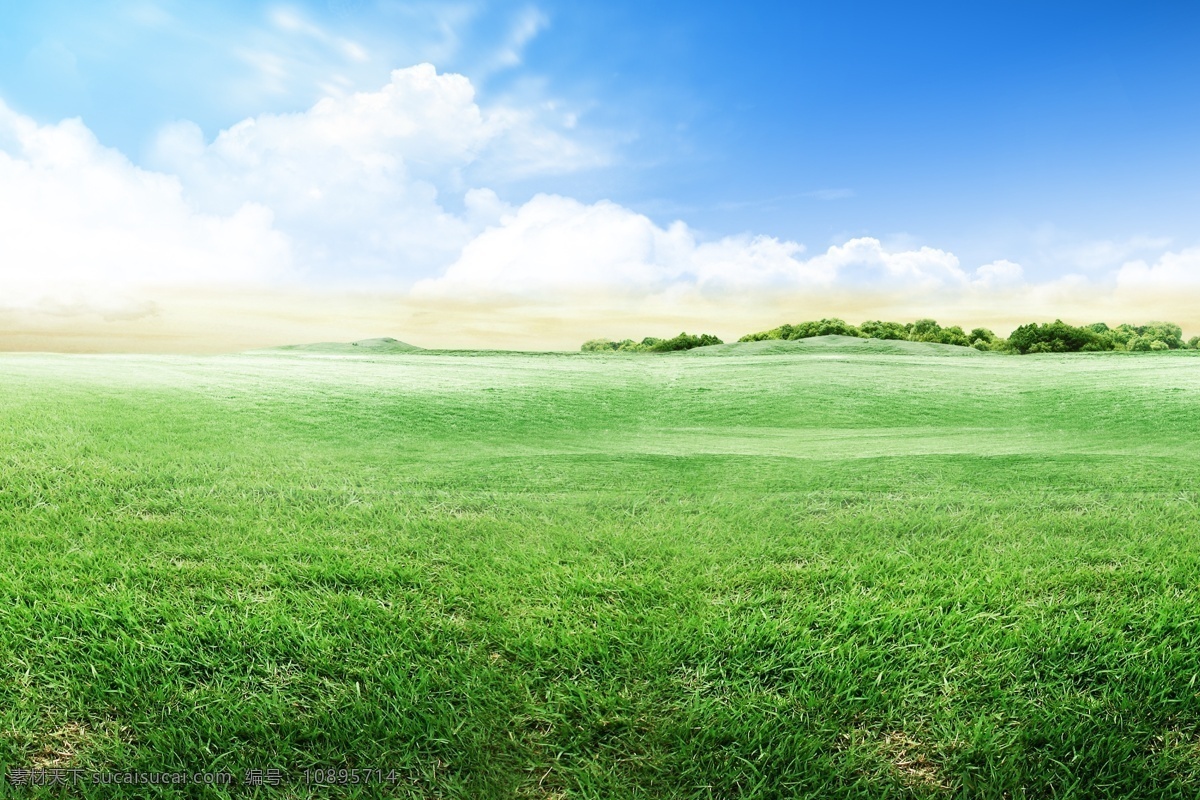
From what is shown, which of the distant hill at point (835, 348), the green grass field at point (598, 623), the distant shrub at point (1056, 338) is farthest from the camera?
the distant shrub at point (1056, 338)

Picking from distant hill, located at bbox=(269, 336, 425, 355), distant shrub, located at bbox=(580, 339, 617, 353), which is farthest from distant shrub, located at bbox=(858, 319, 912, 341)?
distant hill, located at bbox=(269, 336, 425, 355)

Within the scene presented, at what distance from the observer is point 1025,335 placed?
25.0 m

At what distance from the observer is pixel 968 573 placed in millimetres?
2844

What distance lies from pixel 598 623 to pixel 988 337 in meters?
29.3

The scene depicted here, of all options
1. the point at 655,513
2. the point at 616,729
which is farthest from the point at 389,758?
the point at 655,513

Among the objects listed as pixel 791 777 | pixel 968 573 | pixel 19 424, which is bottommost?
pixel 791 777

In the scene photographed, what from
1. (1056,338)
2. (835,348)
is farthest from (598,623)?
(1056,338)

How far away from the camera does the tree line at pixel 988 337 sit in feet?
80.4

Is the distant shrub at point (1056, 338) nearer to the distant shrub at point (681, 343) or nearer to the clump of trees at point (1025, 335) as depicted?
the clump of trees at point (1025, 335)

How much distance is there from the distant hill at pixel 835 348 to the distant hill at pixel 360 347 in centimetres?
975

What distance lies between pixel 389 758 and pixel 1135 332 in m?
33.1

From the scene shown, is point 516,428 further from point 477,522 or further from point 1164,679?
point 1164,679

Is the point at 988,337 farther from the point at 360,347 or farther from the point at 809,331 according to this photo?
the point at 360,347

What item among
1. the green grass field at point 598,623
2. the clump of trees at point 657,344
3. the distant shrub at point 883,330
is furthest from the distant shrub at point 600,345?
the green grass field at point 598,623
